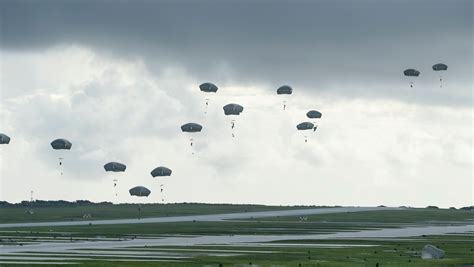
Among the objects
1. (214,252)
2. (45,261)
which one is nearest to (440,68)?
(214,252)

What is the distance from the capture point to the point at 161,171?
193500 mm

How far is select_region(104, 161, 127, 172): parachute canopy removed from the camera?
187 m

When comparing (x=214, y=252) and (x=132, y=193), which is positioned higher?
(x=132, y=193)

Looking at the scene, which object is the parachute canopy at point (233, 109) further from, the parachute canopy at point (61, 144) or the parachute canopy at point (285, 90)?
the parachute canopy at point (61, 144)

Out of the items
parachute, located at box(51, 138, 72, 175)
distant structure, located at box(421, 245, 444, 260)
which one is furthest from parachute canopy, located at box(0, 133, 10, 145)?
distant structure, located at box(421, 245, 444, 260)

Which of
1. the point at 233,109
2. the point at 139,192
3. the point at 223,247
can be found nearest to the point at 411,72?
the point at 233,109

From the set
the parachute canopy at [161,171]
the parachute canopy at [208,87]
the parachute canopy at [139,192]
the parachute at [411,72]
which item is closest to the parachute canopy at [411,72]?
the parachute at [411,72]

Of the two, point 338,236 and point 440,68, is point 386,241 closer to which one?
point 338,236

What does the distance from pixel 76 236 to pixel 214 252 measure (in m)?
41.6

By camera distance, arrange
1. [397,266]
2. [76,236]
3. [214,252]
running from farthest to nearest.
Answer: [76,236] → [214,252] → [397,266]

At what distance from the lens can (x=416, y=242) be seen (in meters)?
140

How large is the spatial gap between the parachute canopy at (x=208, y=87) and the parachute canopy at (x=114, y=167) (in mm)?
20230

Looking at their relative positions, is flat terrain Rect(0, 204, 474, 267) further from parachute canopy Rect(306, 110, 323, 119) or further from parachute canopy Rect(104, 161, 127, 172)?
parachute canopy Rect(306, 110, 323, 119)

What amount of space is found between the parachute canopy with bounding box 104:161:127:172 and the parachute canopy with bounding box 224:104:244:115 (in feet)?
65.0
